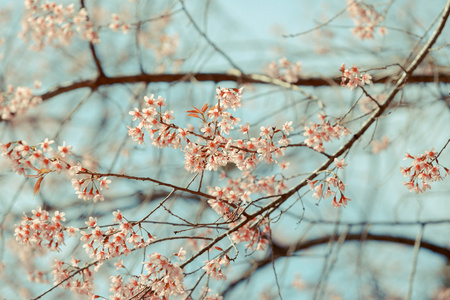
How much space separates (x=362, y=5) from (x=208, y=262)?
108 inches

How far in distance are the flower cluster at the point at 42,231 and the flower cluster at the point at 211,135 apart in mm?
581

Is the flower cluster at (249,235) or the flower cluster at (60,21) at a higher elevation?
the flower cluster at (60,21)

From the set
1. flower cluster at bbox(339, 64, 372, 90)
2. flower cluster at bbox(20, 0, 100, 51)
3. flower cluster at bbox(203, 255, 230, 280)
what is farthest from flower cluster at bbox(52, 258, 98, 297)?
flower cluster at bbox(20, 0, 100, 51)

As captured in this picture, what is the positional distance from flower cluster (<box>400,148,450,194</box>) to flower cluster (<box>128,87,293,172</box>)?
1.96ft

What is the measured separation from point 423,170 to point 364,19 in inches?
87.3

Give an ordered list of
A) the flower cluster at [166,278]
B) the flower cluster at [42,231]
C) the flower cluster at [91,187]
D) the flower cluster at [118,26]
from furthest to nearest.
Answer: the flower cluster at [118,26]
the flower cluster at [42,231]
the flower cluster at [91,187]
the flower cluster at [166,278]

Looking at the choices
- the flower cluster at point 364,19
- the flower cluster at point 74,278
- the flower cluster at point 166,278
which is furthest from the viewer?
the flower cluster at point 364,19

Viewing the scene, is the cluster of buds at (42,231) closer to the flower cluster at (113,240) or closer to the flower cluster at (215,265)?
the flower cluster at (113,240)

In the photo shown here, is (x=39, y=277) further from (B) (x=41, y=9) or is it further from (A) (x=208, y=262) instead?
(B) (x=41, y=9)

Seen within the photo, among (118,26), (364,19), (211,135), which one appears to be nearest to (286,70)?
(364,19)

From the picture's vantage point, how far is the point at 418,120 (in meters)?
4.08

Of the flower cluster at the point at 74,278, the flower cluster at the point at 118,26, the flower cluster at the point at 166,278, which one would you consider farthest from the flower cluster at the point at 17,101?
the flower cluster at the point at 166,278

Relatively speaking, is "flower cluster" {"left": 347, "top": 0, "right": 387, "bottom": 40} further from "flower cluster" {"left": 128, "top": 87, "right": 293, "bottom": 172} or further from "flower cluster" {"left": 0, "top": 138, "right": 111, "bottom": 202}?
"flower cluster" {"left": 0, "top": 138, "right": 111, "bottom": 202}

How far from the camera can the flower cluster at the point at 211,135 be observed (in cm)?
211
